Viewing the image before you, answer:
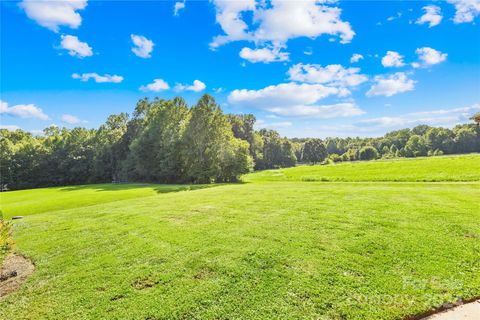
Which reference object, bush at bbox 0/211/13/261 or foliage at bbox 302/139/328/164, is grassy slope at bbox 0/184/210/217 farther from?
foliage at bbox 302/139/328/164

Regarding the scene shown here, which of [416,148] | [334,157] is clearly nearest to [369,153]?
[334,157]

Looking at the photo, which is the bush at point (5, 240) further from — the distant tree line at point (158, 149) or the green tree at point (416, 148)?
the green tree at point (416, 148)

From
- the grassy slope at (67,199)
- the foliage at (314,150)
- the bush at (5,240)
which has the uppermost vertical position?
the foliage at (314,150)

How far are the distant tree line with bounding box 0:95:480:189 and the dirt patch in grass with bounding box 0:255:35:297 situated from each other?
31.2 m

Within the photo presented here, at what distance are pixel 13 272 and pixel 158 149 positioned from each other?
39.9 meters

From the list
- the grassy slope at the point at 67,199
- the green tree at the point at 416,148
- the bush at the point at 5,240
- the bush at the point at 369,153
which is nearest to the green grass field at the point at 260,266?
the bush at the point at 5,240

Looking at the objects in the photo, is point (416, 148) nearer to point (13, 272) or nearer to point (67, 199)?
point (67, 199)

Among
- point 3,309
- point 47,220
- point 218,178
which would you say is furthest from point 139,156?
point 3,309

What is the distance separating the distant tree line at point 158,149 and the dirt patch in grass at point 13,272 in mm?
31182

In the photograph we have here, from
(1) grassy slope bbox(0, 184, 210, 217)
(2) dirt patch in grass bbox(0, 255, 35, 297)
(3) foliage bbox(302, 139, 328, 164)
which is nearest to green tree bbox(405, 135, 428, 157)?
(3) foliage bbox(302, 139, 328, 164)

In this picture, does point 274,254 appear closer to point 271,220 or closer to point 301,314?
point 301,314

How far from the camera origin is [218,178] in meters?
40.4

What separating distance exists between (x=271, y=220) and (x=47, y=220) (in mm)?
11018

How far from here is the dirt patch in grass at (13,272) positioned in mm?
6172
